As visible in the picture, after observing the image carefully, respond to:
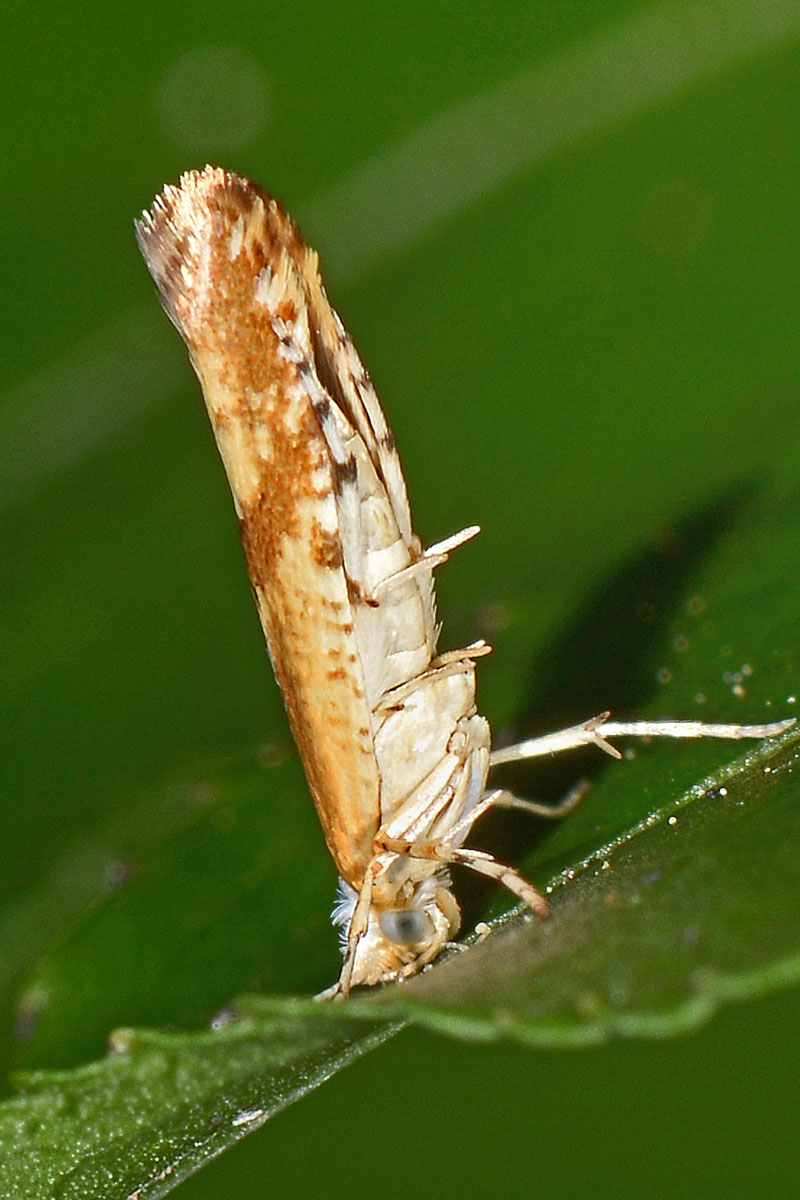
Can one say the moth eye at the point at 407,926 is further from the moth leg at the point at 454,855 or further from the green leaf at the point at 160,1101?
the green leaf at the point at 160,1101

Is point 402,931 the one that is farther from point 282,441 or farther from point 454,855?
point 282,441

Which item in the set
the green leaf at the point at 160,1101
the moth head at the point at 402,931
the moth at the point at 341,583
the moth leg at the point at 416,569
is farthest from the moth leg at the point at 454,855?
the green leaf at the point at 160,1101

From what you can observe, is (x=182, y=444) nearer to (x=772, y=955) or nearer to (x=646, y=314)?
(x=646, y=314)

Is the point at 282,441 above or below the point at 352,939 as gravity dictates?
above

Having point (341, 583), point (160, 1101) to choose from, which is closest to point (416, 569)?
point (341, 583)

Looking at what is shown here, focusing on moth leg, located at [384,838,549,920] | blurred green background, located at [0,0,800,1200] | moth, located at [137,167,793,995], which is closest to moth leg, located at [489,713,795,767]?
moth, located at [137,167,793,995]

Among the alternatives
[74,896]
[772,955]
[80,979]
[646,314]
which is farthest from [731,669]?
[74,896]

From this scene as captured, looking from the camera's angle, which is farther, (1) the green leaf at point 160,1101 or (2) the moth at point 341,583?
(2) the moth at point 341,583

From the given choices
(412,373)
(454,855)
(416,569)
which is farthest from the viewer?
(412,373)
